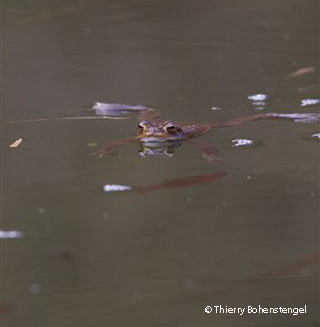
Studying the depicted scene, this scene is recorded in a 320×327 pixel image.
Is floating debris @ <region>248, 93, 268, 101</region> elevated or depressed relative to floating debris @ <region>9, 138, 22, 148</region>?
elevated

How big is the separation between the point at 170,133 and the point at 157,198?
2.19 ft

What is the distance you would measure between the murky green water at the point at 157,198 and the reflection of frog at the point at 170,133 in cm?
6

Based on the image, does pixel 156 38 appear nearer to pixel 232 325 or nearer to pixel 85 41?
pixel 85 41

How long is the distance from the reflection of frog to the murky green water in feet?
0.21

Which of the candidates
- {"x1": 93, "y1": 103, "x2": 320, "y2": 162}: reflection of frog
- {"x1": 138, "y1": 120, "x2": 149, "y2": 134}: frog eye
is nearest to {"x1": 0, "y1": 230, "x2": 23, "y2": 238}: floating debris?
{"x1": 93, "y1": 103, "x2": 320, "y2": 162}: reflection of frog

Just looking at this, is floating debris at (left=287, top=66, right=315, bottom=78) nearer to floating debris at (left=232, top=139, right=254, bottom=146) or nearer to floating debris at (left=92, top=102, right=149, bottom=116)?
floating debris at (left=92, top=102, right=149, bottom=116)

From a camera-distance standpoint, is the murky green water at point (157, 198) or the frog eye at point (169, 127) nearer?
the murky green water at point (157, 198)

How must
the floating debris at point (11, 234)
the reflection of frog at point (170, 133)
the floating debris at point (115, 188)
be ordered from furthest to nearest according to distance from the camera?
the reflection of frog at point (170, 133)
the floating debris at point (115, 188)
the floating debris at point (11, 234)

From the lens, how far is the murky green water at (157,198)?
6.66 ft

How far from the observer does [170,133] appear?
3193 mm

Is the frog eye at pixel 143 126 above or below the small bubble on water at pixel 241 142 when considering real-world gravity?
above

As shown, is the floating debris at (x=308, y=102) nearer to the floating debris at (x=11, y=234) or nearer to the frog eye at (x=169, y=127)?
the frog eye at (x=169, y=127)

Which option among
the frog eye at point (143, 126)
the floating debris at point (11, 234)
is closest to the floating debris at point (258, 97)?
the frog eye at point (143, 126)

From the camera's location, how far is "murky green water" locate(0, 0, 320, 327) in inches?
80.0
